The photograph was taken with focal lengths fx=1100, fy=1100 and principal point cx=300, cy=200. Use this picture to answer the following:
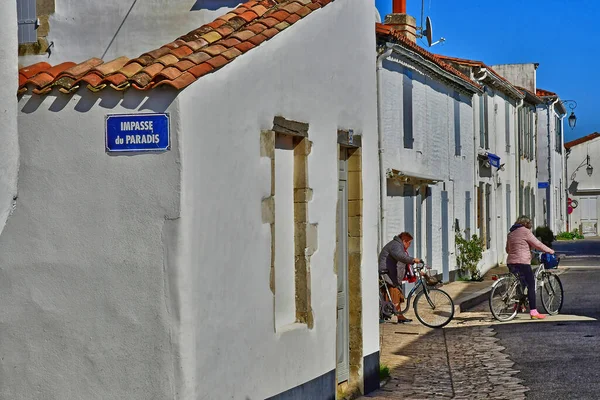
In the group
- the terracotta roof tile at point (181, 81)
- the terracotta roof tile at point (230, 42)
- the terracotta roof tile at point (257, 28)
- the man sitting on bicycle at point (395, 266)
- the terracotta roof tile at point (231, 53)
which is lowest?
the man sitting on bicycle at point (395, 266)

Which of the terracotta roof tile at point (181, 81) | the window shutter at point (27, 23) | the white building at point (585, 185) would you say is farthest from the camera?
the white building at point (585, 185)

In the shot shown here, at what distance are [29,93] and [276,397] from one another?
2881 millimetres

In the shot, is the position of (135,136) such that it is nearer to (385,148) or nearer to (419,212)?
(385,148)

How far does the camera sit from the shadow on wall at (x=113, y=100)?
6.74 meters

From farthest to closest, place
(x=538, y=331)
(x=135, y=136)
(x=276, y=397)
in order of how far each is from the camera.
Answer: (x=538, y=331) → (x=276, y=397) → (x=135, y=136)

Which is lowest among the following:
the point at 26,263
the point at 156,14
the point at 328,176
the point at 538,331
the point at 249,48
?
the point at 538,331

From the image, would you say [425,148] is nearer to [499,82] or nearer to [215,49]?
[499,82]

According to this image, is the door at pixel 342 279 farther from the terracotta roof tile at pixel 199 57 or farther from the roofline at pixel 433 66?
the roofline at pixel 433 66

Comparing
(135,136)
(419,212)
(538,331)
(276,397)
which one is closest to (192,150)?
(135,136)

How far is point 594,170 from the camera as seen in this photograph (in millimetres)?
64500

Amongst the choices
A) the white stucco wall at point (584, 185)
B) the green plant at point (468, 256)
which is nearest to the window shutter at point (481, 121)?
the green plant at point (468, 256)

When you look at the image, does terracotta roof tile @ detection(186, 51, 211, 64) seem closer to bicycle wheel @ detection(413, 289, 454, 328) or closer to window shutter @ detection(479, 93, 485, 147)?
bicycle wheel @ detection(413, 289, 454, 328)

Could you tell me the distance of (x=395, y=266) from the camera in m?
17.0

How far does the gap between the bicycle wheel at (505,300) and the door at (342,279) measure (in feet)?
22.2
